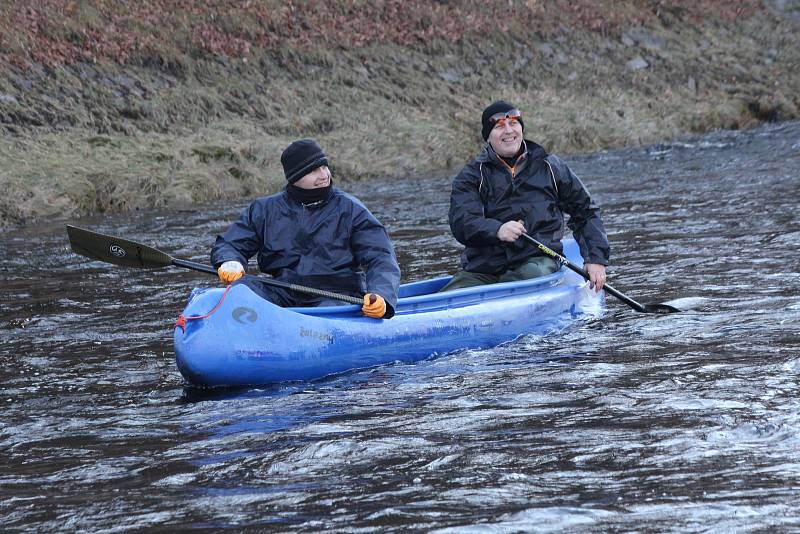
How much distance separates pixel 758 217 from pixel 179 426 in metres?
8.52

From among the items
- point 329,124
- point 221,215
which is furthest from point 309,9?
point 221,215

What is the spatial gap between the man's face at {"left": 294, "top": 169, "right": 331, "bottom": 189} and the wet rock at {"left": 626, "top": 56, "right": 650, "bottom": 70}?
2231cm

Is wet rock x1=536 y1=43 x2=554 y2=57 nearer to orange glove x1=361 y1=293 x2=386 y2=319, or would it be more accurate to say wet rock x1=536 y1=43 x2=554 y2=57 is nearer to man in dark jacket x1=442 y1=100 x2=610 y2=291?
man in dark jacket x1=442 y1=100 x2=610 y2=291

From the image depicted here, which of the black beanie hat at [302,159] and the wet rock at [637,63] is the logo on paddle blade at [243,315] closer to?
the black beanie hat at [302,159]

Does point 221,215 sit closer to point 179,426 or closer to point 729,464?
point 179,426

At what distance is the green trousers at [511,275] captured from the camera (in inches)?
330

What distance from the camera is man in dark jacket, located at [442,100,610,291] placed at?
27.1 feet

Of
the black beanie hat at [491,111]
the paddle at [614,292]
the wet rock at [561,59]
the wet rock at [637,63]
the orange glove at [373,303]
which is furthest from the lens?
the wet rock at [637,63]

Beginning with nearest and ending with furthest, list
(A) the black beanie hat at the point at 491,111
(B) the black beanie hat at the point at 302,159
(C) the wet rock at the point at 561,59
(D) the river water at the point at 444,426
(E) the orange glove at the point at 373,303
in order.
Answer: (D) the river water at the point at 444,426 < (E) the orange glove at the point at 373,303 < (B) the black beanie hat at the point at 302,159 < (A) the black beanie hat at the point at 491,111 < (C) the wet rock at the point at 561,59

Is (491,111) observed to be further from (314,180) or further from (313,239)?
(313,239)

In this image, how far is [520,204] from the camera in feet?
27.6

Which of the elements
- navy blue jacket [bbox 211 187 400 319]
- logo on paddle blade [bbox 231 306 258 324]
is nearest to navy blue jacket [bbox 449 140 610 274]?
Answer: navy blue jacket [bbox 211 187 400 319]

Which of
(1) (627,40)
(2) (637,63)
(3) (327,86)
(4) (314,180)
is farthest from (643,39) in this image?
(4) (314,180)

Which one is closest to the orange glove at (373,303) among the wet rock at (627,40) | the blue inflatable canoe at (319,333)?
the blue inflatable canoe at (319,333)
